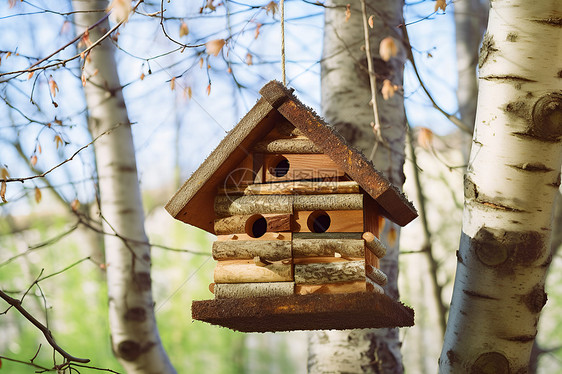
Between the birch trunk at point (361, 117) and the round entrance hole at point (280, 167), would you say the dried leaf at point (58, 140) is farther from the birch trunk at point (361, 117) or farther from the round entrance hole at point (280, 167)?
the round entrance hole at point (280, 167)

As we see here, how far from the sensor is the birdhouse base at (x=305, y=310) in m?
1.99

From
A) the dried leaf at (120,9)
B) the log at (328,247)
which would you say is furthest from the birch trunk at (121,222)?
the log at (328,247)

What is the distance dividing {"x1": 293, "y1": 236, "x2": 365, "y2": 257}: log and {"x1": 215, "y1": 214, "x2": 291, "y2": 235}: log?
79 millimetres

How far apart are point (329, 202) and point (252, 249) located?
0.34 metres

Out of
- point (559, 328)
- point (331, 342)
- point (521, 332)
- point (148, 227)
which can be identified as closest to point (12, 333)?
point (148, 227)

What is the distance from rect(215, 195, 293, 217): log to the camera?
2.30 meters

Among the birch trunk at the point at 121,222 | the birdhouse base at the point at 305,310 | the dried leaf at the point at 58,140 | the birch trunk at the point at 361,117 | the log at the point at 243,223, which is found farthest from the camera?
the dried leaf at the point at 58,140

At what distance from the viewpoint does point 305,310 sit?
2.03m

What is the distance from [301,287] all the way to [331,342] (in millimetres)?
1120

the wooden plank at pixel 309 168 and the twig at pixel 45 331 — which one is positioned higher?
the wooden plank at pixel 309 168

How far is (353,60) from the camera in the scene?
353 cm

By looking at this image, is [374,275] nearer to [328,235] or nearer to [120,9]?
[328,235]

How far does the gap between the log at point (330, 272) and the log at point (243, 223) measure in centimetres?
17

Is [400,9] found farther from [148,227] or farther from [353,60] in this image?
[148,227]
